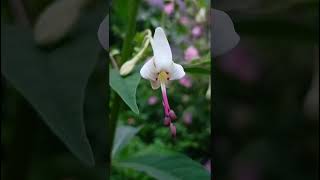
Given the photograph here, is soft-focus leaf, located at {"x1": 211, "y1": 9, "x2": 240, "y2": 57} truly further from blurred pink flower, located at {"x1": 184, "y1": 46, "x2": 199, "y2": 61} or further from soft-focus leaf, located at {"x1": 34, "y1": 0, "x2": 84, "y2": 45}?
soft-focus leaf, located at {"x1": 34, "y1": 0, "x2": 84, "y2": 45}

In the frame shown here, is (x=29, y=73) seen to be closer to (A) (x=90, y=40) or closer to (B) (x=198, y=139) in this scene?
(A) (x=90, y=40)

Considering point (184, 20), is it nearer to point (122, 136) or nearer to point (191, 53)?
point (191, 53)

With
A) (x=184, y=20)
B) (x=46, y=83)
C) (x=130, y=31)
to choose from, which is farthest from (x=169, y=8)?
(x=46, y=83)

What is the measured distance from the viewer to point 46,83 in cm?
32

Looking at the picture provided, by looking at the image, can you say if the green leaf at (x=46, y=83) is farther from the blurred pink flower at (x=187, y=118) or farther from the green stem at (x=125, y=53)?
the blurred pink flower at (x=187, y=118)

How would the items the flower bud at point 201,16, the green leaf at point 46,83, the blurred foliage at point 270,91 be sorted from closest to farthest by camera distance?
1. the green leaf at point 46,83
2. the blurred foliage at point 270,91
3. the flower bud at point 201,16

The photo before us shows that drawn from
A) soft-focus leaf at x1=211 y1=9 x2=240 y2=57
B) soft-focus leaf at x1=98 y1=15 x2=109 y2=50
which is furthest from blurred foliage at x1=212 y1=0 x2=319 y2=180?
soft-focus leaf at x1=98 y1=15 x2=109 y2=50

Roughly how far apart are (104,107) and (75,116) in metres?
0.05

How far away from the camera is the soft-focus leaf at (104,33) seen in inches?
14.4

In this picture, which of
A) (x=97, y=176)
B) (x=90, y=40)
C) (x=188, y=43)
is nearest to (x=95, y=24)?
(x=90, y=40)

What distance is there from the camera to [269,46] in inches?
16.8

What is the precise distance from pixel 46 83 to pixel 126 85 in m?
0.08

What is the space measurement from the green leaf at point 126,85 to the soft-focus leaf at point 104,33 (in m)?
0.03

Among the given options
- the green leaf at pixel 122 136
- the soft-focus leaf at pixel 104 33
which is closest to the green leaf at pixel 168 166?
the green leaf at pixel 122 136
